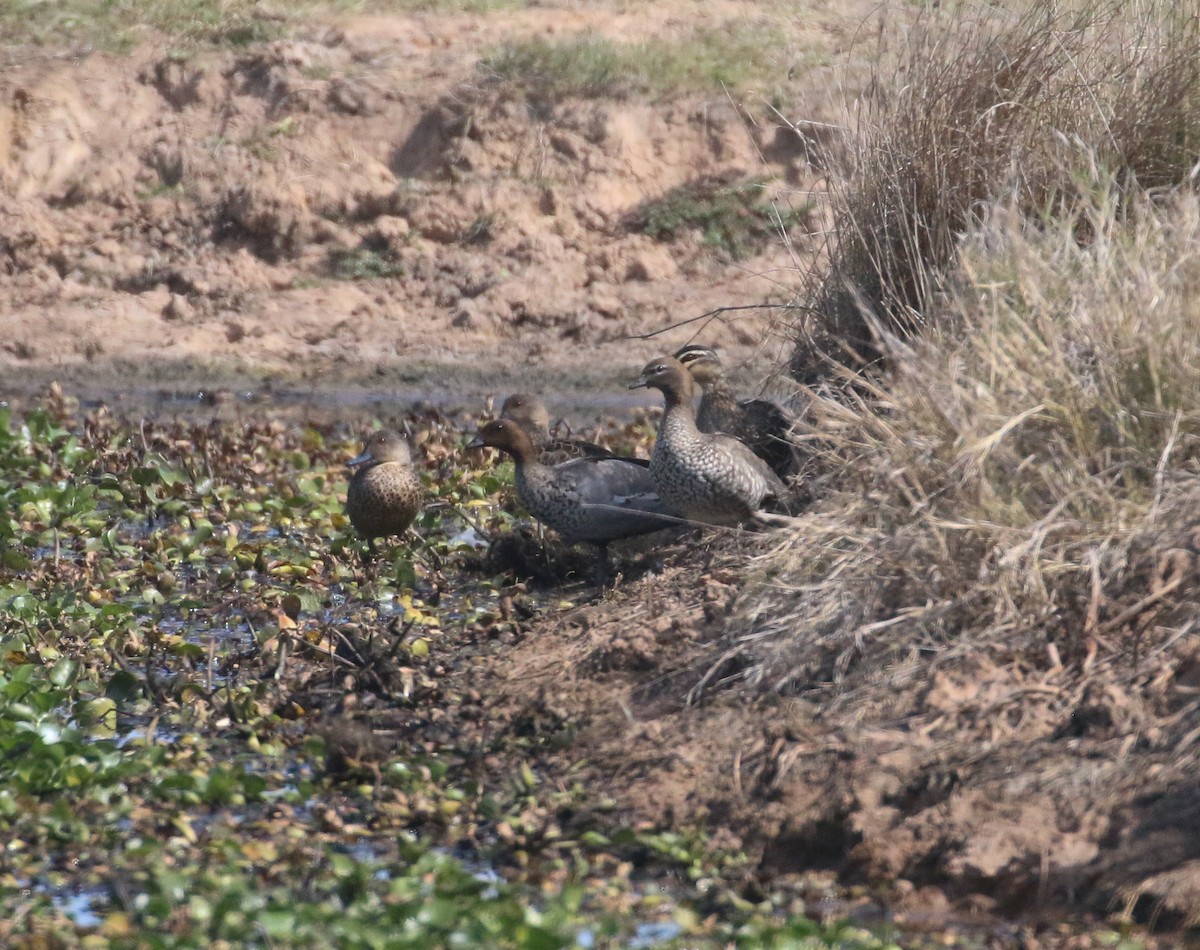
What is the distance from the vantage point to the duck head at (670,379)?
25.4 feet

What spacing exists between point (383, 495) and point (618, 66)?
7.60m

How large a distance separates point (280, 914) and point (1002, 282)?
10.1 feet

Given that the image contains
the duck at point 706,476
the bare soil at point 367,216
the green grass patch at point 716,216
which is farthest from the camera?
the green grass patch at point 716,216

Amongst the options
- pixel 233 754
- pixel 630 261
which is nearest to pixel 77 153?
pixel 630 261

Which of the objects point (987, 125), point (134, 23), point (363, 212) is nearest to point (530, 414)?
point (987, 125)

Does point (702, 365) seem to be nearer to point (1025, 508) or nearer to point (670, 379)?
point (670, 379)

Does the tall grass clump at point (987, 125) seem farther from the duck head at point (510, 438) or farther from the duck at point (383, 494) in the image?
the duck at point (383, 494)

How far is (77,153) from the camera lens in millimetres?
14406

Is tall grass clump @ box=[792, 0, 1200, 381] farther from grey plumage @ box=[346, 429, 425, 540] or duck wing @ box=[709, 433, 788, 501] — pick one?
grey plumage @ box=[346, 429, 425, 540]

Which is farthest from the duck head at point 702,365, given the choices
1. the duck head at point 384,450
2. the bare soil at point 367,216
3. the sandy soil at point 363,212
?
the sandy soil at point 363,212

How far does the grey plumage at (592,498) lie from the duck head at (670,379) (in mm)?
419

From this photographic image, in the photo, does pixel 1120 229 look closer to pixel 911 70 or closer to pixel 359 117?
pixel 911 70

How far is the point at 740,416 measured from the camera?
852cm

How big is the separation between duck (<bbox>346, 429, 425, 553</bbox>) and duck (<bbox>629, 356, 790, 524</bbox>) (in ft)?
4.14
